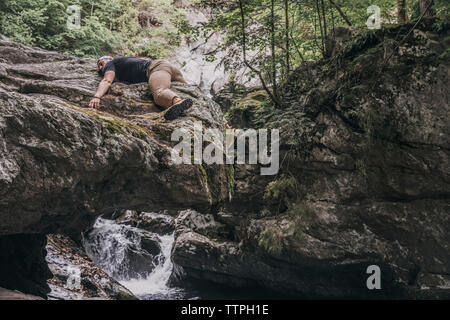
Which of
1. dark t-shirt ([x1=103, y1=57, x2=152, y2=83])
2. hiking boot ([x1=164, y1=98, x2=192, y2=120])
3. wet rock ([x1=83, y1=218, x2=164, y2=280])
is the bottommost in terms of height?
wet rock ([x1=83, y1=218, x2=164, y2=280])

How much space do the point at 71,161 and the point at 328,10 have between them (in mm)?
7639

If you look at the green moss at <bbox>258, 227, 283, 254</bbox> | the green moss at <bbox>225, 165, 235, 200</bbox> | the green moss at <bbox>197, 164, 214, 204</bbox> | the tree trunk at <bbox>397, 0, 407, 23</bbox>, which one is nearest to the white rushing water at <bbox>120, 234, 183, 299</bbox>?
the green moss at <bbox>258, 227, 283, 254</bbox>

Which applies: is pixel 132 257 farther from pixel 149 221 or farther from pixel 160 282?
pixel 149 221

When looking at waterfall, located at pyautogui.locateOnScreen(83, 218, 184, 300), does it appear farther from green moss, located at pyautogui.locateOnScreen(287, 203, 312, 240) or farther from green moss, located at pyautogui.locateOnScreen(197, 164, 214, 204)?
green moss, located at pyautogui.locateOnScreen(197, 164, 214, 204)

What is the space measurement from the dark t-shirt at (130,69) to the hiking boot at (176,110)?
→ 1.31 meters

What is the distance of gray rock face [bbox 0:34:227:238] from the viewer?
9.33ft

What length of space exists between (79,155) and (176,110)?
5.69 ft

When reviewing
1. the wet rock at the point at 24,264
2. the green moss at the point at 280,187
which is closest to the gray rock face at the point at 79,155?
the wet rock at the point at 24,264

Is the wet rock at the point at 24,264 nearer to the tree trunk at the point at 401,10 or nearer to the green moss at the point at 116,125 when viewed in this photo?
the green moss at the point at 116,125

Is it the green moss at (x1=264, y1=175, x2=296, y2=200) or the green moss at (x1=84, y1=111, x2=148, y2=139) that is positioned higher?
the green moss at (x1=84, y1=111, x2=148, y2=139)

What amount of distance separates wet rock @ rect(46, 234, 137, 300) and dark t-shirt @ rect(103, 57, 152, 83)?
12.4ft

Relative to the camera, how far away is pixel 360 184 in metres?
5.94

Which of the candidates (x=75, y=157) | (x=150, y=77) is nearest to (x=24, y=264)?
(x=75, y=157)

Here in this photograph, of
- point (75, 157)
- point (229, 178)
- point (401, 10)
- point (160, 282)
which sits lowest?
point (160, 282)
